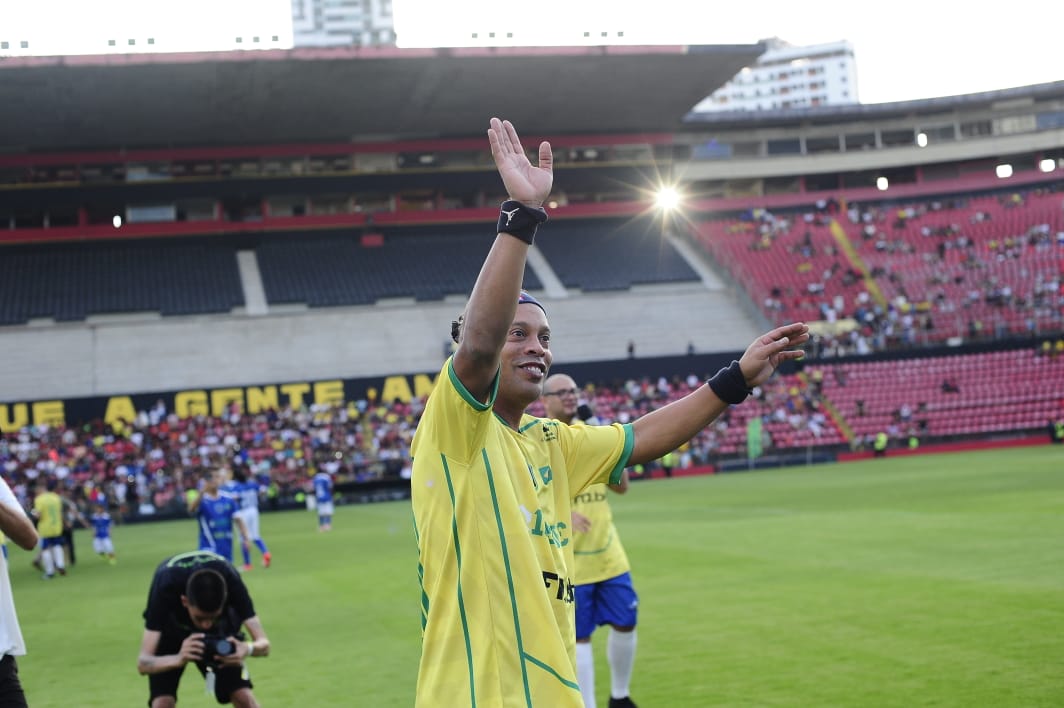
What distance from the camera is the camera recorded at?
717cm

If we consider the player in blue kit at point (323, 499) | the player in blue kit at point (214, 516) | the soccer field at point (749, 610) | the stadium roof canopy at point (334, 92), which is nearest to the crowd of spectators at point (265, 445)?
the player in blue kit at point (323, 499)

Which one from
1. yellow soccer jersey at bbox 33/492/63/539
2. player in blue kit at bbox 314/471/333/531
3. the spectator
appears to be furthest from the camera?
player in blue kit at bbox 314/471/333/531

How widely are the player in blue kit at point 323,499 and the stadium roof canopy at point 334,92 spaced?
953 inches

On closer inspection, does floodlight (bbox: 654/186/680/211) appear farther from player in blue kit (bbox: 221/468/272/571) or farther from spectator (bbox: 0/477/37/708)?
spectator (bbox: 0/477/37/708)

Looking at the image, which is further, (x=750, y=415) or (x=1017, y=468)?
(x=750, y=415)

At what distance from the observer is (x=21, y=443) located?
43.4 m

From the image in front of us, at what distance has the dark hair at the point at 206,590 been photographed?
23.6ft

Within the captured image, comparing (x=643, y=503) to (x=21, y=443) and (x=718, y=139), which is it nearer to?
(x=21, y=443)

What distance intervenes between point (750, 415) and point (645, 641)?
119 ft

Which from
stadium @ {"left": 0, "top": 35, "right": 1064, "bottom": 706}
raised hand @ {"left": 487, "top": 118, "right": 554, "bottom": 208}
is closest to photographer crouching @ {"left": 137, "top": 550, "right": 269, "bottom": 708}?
raised hand @ {"left": 487, "top": 118, "right": 554, "bottom": 208}

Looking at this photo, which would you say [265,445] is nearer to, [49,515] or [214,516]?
[49,515]

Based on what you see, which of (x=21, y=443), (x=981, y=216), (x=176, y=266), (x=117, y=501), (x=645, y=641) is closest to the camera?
(x=645, y=641)

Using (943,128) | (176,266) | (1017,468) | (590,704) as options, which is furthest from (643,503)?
(943,128)

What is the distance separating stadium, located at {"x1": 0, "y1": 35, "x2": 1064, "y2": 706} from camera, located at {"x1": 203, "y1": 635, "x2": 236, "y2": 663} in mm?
11417
